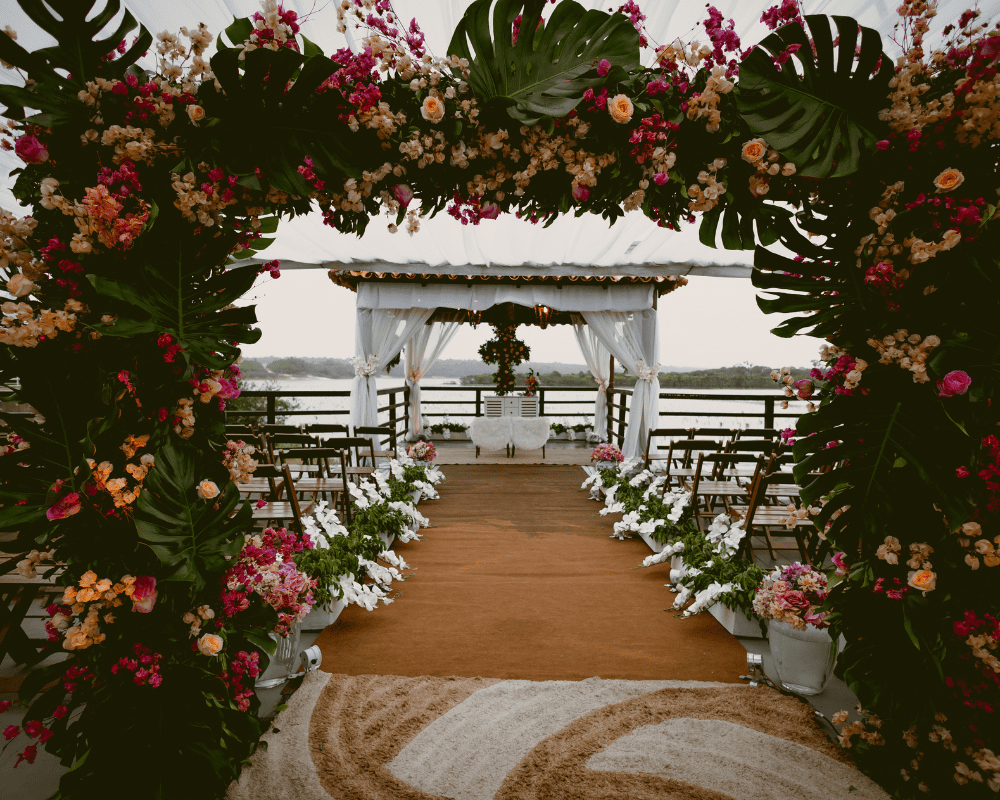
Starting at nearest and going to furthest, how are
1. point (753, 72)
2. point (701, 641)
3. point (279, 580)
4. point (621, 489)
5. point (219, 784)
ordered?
point (753, 72) → point (219, 784) → point (279, 580) → point (701, 641) → point (621, 489)

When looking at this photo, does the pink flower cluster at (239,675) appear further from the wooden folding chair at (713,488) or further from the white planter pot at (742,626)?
the wooden folding chair at (713,488)

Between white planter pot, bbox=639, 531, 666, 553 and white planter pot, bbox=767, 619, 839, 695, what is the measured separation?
1.59 m

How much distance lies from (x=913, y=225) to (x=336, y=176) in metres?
1.73

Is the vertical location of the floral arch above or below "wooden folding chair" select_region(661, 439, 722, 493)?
above

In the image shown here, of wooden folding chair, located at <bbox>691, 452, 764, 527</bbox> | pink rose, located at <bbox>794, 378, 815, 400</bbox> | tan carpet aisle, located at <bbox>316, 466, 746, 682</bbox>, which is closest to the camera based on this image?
pink rose, located at <bbox>794, 378, 815, 400</bbox>

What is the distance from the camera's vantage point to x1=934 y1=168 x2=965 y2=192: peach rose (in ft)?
4.50

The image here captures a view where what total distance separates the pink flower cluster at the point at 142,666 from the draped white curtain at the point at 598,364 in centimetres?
752

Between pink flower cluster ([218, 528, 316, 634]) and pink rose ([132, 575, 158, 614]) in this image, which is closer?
pink rose ([132, 575, 158, 614])

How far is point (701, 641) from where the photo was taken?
2678 millimetres

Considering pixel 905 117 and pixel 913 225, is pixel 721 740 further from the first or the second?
pixel 905 117

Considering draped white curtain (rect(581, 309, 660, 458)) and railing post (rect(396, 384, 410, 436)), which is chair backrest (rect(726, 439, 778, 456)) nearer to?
draped white curtain (rect(581, 309, 660, 458))

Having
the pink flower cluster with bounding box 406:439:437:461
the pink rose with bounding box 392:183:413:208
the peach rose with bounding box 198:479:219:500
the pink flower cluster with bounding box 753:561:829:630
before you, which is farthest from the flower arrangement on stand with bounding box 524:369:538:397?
the peach rose with bounding box 198:479:219:500

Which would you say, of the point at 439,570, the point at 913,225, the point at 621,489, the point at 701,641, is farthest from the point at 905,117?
the point at 621,489

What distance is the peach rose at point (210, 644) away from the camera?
1483 mm
